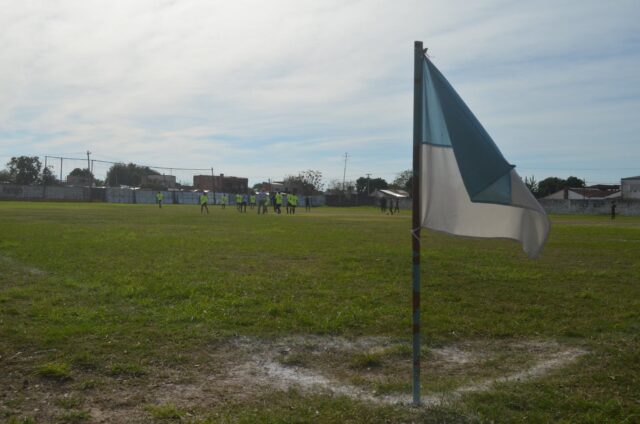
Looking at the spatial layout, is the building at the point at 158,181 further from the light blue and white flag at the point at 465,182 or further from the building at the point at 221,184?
the light blue and white flag at the point at 465,182

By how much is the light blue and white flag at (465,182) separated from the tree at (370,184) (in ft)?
378

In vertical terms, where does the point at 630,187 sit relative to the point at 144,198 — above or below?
above

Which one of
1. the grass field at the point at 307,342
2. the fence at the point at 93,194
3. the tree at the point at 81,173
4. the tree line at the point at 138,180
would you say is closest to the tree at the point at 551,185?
the tree line at the point at 138,180

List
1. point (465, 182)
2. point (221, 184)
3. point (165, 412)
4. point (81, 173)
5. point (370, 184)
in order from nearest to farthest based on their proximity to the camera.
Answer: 1. point (165, 412)
2. point (465, 182)
3. point (81, 173)
4. point (221, 184)
5. point (370, 184)

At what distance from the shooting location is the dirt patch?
4.54 meters

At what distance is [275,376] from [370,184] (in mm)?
122190

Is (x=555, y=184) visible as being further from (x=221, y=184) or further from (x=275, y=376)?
(x=275, y=376)

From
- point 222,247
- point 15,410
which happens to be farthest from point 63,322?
point 222,247

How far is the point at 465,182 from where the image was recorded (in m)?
4.53

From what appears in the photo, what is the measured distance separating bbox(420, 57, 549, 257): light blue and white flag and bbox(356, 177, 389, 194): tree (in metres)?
115

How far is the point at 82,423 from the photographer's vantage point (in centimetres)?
416

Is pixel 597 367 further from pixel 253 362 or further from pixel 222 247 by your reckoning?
pixel 222 247

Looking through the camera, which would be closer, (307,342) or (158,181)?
(307,342)

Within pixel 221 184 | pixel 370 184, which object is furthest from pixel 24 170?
pixel 370 184
